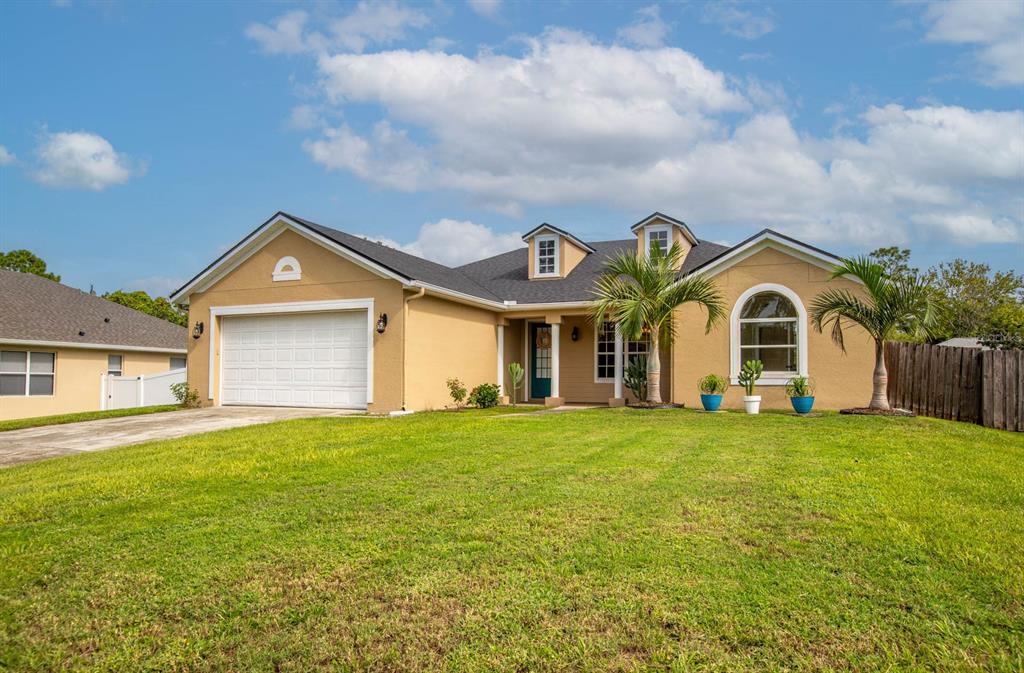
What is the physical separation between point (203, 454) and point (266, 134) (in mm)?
12275

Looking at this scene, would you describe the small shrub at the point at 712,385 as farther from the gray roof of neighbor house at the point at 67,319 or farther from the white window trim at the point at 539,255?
the gray roof of neighbor house at the point at 67,319

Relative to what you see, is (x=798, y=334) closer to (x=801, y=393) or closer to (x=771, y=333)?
(x=771, y=333)

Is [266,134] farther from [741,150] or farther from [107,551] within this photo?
[107,551]

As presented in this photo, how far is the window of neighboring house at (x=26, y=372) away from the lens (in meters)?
18.3

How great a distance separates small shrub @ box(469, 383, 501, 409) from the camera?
53.8 ft

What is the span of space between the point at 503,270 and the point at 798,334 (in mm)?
9899

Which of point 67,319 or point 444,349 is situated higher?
point 67,319

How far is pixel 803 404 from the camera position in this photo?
13211 mm

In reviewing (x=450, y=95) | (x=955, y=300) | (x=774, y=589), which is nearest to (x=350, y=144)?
(x=450, y=95)

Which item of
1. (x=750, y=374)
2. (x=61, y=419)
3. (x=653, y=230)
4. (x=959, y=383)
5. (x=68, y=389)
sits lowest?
(x=61, y=419)

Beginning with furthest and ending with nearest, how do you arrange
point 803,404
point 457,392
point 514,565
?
point 457,392
point 803,404
point 514,565

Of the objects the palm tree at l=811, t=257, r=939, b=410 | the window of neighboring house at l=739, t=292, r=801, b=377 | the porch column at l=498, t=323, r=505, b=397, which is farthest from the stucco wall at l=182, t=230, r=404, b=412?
the palm tree at l=811, t=257, r=939, b=410

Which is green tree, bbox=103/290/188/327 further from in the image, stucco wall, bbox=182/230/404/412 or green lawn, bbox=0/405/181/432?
green lawn, bbox=0/405/181/432

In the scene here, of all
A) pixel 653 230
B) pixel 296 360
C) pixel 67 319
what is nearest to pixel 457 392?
pixel 296 360
